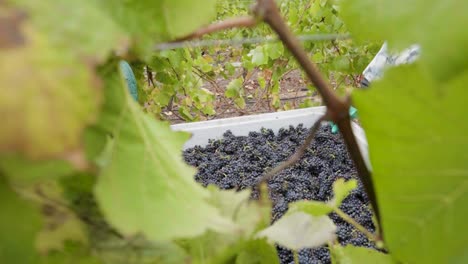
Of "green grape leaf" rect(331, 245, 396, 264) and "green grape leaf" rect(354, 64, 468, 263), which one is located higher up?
"green grape leaf" rect(354, 64, 468, 263)

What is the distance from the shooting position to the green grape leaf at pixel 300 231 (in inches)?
14.7

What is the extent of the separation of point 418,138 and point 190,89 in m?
2.07

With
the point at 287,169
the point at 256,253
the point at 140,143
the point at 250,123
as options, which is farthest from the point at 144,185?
the point at 250,123

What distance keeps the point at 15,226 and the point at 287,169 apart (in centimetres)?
140

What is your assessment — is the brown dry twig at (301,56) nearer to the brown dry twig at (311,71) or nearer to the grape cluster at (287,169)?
the brown dry twig at (311,71)

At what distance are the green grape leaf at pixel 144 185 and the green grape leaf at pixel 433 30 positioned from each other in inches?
4.7

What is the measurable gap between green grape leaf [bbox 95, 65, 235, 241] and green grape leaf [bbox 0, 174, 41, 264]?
39 mm

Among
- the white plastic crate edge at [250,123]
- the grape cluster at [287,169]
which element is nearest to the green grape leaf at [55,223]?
the grape cluster at [287,169]

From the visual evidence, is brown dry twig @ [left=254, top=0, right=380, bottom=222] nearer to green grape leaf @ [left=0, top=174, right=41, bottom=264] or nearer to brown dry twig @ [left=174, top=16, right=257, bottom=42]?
brown dry twig @ [left=174, top=16, right=257, bottom=42]

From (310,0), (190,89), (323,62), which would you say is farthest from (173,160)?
(310,0)

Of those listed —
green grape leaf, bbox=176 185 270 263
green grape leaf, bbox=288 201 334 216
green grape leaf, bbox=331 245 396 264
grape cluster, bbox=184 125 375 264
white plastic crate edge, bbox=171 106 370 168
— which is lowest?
green grape leaf, bbox=331 245 396 264

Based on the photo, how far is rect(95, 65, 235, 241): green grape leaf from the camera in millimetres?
227

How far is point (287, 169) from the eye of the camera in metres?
1.61

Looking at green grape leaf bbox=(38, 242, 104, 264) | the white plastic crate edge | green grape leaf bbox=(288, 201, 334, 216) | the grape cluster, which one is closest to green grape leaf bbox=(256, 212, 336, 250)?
green grape leaf bbox=(288, 201, 334, 216)
